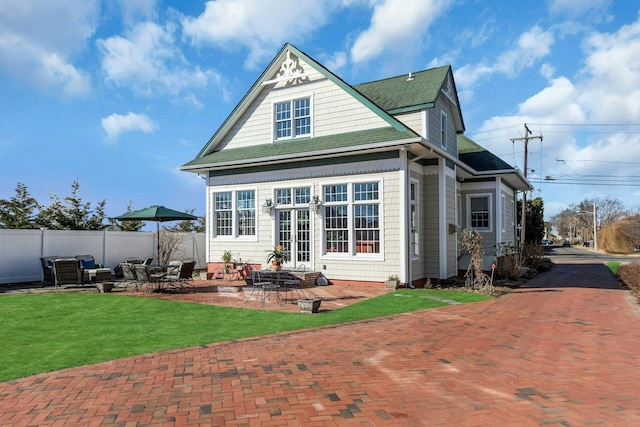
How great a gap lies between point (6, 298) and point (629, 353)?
47.2 feet

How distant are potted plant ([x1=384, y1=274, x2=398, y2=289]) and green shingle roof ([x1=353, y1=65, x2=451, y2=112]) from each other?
6.13 m

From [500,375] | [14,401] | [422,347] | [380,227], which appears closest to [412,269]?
[380,227]

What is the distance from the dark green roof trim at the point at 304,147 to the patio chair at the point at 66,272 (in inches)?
222

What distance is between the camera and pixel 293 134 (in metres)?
16.5

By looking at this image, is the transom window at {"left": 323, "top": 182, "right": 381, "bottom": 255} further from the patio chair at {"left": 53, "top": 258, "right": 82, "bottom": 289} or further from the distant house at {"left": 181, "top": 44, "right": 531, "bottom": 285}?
the patio chair at {"left": 53, "top": 258, "right": 82, "bottom": 289}

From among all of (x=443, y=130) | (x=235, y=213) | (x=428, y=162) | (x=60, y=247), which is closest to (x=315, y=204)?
(x=235, y=213)

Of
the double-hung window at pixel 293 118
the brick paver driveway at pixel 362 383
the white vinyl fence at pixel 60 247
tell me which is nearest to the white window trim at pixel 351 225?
the double-hung window at pixel 293 118

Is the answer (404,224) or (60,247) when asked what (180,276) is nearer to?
(404,224)

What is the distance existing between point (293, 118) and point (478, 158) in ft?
31.4

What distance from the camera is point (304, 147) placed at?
609 inches

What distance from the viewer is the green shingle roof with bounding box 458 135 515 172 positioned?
64.6ft

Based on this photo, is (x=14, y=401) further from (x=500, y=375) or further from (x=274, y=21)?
(x=274, y=21)

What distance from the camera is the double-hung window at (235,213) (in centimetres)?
1691

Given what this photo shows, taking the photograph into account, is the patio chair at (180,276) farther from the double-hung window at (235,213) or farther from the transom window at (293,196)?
the transom window at (293,196)
